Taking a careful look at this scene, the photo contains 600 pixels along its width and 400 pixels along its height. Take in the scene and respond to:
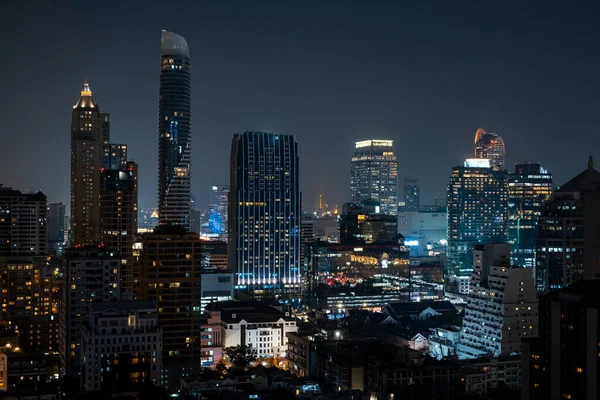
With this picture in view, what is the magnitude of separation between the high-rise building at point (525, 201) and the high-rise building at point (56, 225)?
55.3m

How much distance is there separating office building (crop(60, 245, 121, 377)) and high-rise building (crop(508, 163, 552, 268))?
58240 mm

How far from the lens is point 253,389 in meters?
35.5

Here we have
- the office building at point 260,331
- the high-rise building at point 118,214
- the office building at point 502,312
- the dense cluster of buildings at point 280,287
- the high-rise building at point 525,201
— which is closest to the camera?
the dense cluster of buildings at point 280,287

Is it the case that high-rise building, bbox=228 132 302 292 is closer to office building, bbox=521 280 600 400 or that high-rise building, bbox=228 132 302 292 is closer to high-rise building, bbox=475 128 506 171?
high-rise building, bbox=475 128 506 171

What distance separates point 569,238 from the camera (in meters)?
51.1

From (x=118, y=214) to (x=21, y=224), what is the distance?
46.6 feet

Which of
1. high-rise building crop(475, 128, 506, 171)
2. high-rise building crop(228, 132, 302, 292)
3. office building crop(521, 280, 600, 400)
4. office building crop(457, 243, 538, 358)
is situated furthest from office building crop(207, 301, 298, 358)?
high-rise building crop(475, 128, 506, 171)

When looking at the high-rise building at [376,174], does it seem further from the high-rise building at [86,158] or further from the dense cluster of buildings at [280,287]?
the high-rise building at [86,158]

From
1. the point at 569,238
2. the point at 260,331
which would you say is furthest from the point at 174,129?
the point at 569,238

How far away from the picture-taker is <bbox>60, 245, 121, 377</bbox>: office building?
4516 cm

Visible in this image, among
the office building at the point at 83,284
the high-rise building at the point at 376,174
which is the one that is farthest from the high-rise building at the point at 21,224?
the high-rise building at the point at 376,174

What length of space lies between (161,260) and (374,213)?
60.5 metres

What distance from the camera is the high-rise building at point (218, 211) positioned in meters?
142

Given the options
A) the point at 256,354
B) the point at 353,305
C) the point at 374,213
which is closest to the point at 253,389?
the point at 256,354
